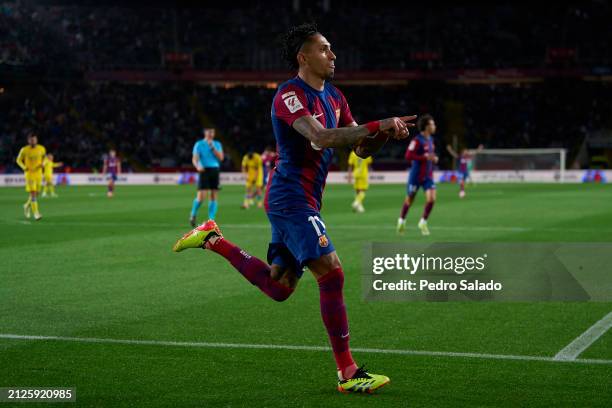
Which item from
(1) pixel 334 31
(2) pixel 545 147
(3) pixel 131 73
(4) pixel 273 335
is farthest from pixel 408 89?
(4) pixel 273 335

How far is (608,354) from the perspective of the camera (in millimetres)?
6246

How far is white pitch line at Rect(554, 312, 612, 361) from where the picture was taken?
20.4 feet

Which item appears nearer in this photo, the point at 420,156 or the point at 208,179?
the point at 420,156

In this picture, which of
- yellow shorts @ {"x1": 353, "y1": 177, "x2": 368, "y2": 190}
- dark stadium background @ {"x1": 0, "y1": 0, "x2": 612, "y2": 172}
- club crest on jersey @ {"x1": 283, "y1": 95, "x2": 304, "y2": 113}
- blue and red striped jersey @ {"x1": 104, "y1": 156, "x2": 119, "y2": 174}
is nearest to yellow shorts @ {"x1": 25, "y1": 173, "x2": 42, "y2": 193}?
yellow shorts @ {"x1": 353, "y1": 177, "x2": 368, "y2": 190}

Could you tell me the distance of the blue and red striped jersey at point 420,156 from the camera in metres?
16.0

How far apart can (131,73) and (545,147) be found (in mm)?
25951

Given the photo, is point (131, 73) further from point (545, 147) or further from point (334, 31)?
point (545, 147)

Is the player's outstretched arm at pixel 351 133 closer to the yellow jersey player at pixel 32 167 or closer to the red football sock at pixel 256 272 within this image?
the red football sock at pixel 256 272

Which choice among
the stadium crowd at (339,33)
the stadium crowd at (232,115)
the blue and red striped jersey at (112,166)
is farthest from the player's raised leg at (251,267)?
the stadium crowd at (339,33)

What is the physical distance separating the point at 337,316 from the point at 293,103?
1340 millimetres

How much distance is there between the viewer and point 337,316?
17.3 feet

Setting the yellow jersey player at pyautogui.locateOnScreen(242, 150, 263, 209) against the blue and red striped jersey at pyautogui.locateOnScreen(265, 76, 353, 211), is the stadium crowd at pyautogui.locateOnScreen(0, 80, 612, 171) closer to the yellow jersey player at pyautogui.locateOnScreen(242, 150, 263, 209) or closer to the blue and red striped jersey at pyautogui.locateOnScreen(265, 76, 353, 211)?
the yellow jersey player at pyautogui.locateOnScreen(242, 150, 263, 209)

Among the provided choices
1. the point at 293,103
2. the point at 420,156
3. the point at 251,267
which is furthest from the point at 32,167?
the point at 293,103

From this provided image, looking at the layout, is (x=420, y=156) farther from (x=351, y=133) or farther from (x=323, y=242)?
(x=351, y=133)
